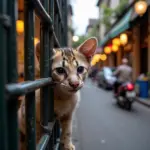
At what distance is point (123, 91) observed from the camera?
11.2 meters

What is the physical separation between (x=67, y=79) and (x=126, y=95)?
913 cm

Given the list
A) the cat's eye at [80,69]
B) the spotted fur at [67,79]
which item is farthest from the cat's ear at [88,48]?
the cat's eye at [80,69]

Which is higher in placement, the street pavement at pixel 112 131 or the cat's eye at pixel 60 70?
the cat's eye at pixel 60 70

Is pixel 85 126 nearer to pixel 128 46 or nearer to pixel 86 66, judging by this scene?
pixel 86 66

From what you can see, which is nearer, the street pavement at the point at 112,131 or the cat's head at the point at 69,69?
the cat's head at the point at 69,69

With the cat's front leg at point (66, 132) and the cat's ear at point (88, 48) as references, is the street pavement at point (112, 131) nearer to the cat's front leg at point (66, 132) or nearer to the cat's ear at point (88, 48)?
the cat's front leg at point (66, 132)

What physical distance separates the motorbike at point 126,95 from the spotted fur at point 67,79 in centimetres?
865

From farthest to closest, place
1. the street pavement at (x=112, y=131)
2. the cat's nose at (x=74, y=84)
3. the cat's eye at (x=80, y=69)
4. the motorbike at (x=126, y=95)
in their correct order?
the motorbike at (x=126, y=95), the street pavement at (x=112, y=131), the cat's eye at (x=80, y=69), the cat's nose at (x=74, y=84)

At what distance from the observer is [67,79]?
1.91 meters

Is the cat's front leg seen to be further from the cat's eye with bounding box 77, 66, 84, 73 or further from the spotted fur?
the cat's eye with bounding box 77, 66, 84, 73

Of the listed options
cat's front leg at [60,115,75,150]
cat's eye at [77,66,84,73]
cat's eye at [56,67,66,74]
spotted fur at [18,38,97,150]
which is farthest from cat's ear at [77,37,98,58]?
cat's front leg at [60,115,75,150]

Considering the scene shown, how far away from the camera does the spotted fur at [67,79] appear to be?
1.90 m

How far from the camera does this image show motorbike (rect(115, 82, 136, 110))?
421 inches

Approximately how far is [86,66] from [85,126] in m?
5.66
